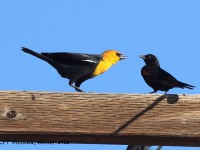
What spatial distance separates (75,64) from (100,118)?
2.35 m

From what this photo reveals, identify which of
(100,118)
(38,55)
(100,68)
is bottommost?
(100,118)

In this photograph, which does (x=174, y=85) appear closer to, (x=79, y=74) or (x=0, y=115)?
(x=79, y=74)

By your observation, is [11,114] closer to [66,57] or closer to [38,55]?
[66,57]

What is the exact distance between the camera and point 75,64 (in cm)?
446

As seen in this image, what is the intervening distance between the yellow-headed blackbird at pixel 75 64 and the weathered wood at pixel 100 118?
4.52 feet

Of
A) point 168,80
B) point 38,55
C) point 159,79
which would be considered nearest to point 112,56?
point 159,79

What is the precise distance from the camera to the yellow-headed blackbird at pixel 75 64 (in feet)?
13.1

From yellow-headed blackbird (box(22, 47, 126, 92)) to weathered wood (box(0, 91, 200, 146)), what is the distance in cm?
138

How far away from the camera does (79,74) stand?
4.76 meters

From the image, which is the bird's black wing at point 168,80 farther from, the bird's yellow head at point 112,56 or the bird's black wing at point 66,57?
the bird's black wing at point 66,57

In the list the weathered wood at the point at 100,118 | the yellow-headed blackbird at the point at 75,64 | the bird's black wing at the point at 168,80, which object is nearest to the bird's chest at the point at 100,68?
the yellow-headed blackbird at the point at 75,64

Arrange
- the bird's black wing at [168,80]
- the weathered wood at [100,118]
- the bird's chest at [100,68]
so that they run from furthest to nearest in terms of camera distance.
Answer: the bird's black wing at [168,80], the bird's chest at [100,68], the weathered wood at [100,118]

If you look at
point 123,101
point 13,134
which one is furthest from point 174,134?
point 13,134

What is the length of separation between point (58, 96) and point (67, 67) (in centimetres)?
224
